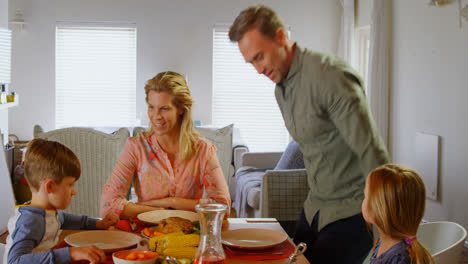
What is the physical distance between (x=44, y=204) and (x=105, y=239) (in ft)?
0.74

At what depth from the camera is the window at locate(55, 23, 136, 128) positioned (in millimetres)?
7082

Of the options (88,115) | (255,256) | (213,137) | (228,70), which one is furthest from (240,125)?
(255,256)

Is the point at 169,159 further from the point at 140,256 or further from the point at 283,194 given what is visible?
the point at 283,194

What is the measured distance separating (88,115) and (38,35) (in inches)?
50.3

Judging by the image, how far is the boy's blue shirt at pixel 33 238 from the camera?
1.37 metres

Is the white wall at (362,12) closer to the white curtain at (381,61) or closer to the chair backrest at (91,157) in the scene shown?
the white curtain at (381,61)

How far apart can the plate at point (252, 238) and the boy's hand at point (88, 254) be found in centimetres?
39

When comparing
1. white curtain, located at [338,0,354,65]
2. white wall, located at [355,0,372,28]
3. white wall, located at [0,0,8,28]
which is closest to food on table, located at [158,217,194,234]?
white wall, located at [0,0,8,28]

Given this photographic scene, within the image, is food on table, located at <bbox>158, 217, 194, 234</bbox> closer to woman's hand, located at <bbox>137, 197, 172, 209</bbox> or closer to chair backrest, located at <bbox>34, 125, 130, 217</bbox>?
woman's hand, located at <bbox>137, 197, 172, 209</bbox>

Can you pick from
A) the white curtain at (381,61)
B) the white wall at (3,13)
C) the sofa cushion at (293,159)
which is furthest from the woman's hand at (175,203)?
the white curtain at (381,61)

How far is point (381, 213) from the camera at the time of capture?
58.7 inches

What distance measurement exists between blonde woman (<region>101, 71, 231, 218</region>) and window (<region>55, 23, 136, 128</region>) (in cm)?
495

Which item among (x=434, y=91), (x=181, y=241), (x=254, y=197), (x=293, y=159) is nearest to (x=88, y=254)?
(x=181, y=241)

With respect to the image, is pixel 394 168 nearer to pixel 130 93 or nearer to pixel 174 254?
pixel 174 254
